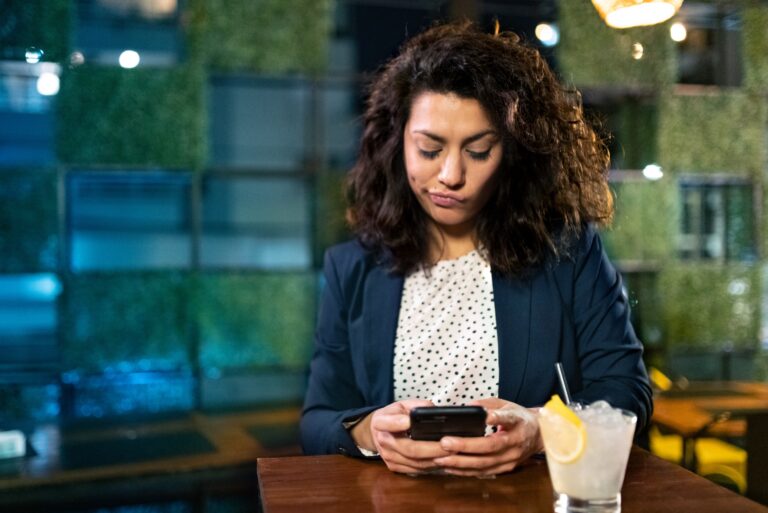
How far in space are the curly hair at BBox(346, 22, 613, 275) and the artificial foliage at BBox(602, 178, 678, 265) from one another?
2.27 metres

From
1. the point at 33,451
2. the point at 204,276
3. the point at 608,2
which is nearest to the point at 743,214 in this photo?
Answer: the point at 608,2

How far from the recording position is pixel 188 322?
3.61 metres

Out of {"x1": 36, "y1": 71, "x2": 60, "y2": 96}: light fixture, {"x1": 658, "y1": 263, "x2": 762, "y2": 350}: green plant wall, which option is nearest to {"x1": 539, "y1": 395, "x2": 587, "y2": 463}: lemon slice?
{"x1": 36, "y1": 71, "x2": 60, "y2": 96}: light fixture

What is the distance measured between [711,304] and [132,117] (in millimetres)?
2833

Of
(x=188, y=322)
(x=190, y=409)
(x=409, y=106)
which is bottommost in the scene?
(x=190, y=409)

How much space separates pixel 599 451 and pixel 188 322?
2805 mm

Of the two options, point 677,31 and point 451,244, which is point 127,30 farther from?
point 677,31

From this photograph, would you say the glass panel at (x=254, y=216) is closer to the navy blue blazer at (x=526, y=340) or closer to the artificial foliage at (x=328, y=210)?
the artificial foliage at (x=328, y=210)

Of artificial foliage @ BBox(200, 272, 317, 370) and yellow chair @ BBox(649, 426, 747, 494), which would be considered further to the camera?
artificial foliage @ BBox(200, 272, 317, 370)

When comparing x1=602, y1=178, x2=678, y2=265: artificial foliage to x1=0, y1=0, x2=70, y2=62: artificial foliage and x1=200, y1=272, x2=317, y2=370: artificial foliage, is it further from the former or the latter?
x1=0, y1=0, x2=70, y2=62: artificial foliage

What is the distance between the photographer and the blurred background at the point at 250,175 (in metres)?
3.41

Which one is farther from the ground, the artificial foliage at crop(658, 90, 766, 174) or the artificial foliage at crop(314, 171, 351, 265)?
the artificial foliage at crop(658, 90, 766, 174)

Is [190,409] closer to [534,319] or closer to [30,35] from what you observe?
[30,35]

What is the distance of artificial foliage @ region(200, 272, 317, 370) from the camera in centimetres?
363
